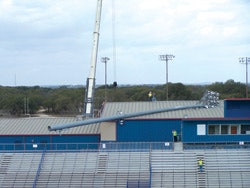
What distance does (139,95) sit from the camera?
90.5m

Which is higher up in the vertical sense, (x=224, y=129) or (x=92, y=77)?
(x=92, y=77)

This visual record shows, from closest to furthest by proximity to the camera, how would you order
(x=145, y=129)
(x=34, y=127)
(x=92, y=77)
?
(x=145, y=129)
(x=34, y=127)
(x=92, y=77)

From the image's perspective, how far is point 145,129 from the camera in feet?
105

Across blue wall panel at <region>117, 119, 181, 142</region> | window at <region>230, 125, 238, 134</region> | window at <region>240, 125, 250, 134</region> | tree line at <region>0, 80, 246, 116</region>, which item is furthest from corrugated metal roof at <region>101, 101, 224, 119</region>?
tree line at <region>0, 80, 246, 116</region>

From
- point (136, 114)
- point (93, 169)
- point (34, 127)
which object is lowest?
point (93, 169)

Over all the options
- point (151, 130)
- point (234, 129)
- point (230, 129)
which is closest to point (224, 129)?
point (230, 129)

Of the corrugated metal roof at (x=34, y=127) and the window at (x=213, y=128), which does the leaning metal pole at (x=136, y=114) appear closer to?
the corrugated metal roof at (x=34, y=127)

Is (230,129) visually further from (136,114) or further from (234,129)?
(136,114)

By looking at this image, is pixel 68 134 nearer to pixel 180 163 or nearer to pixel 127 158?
pixel 127 158

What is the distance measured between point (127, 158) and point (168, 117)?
14.4 feet

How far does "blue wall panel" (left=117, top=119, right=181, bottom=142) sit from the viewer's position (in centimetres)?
3183

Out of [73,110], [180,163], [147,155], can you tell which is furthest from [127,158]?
[73,110]

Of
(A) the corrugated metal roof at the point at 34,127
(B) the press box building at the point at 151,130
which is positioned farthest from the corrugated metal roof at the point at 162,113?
(A) the corrugated metal roof at the point at 34,127

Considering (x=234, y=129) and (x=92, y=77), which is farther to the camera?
(x=92, y=77)
